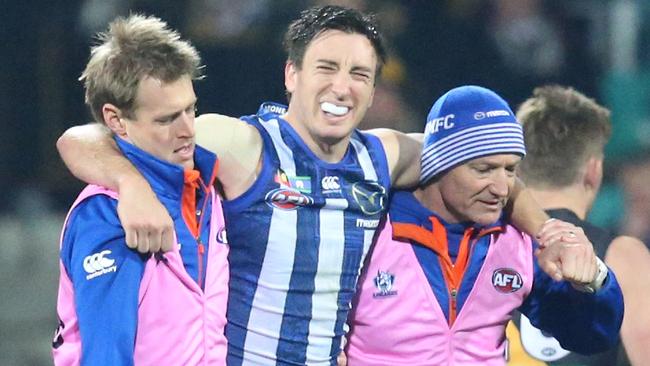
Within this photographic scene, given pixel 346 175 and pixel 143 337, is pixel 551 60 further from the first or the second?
pixel 143 337

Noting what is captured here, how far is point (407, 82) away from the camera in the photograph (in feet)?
25.0

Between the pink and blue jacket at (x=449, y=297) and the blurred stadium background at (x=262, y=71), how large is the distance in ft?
8.73

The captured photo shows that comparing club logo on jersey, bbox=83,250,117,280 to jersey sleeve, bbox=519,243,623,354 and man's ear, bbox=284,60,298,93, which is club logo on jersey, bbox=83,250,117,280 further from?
jersey sleeve, bbox=519,243,623,354

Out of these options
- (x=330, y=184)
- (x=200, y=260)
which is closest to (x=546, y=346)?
(x=330, y=184)

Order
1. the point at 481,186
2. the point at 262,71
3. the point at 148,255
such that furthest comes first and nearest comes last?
the point at 262,71 < the point at 481,186 < the point at 148,255

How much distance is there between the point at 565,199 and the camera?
15.3ft

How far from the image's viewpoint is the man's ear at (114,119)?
138 inches

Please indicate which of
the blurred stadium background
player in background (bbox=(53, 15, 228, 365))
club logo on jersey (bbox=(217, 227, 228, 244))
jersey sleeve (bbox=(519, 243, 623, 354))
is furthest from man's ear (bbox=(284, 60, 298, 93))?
the blurred stadium background

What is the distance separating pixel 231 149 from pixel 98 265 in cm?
65

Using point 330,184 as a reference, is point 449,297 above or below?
below

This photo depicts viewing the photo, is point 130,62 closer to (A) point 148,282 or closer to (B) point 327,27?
(A) point 148,282

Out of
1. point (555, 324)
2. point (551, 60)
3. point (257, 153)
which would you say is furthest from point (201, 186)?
point (551, 60)

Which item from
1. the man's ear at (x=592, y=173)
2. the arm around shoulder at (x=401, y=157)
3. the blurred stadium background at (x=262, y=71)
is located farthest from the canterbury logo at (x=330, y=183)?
the blurred stadium background at (x=262, y=71)

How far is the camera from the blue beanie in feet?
13.1
